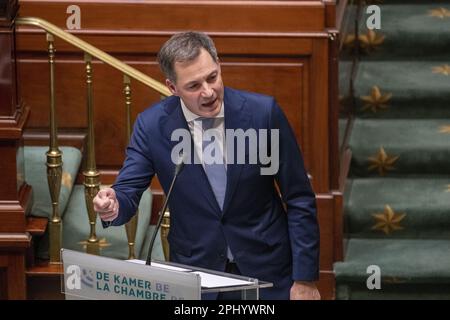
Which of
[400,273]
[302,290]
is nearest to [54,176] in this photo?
[400,273]

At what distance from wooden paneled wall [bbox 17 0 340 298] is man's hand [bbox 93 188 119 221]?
2.18 m

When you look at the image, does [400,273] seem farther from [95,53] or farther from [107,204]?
[107,204]

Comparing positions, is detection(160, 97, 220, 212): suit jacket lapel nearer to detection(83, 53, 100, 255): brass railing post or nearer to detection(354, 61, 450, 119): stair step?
detection(83, 53, 100, 255): brass railing post

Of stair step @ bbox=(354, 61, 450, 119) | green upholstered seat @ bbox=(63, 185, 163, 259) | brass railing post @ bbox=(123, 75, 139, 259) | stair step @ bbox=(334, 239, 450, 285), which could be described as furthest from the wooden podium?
stair step @ bbox=(354, 61, 450, 119)

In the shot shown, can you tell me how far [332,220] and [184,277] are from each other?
8.78 feet

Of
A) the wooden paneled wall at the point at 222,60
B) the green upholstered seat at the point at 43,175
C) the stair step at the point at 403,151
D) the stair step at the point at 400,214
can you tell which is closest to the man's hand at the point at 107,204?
the green upholstered seat at the point at 43,175

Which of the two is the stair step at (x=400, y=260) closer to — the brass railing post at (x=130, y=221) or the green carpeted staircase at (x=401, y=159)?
the green carpeted staircase at (x=401, y=159)

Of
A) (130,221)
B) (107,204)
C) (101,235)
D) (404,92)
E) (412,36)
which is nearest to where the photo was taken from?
(107,204)

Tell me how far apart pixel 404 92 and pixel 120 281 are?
3.32 metres

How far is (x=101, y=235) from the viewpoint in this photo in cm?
534

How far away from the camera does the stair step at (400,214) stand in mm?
5758

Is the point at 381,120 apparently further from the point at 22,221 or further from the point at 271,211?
the point at 271,211

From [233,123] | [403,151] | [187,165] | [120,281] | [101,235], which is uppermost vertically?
[233,123]
